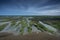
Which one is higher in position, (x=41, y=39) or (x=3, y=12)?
(x=3, y=12)

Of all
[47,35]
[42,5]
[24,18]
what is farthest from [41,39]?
[42,5]

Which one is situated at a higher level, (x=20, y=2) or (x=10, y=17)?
(x=20, y=2)

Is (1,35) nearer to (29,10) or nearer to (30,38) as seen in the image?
(30,38)

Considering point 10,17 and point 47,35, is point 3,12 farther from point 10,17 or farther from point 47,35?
point 47,35

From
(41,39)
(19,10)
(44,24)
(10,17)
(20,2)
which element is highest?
(20,2)

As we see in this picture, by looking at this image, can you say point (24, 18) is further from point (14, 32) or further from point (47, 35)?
point (47, 35)

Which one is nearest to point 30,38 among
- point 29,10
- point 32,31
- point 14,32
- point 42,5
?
point 32,31

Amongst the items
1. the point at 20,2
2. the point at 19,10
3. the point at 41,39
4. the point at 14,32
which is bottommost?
the point at 41,39
